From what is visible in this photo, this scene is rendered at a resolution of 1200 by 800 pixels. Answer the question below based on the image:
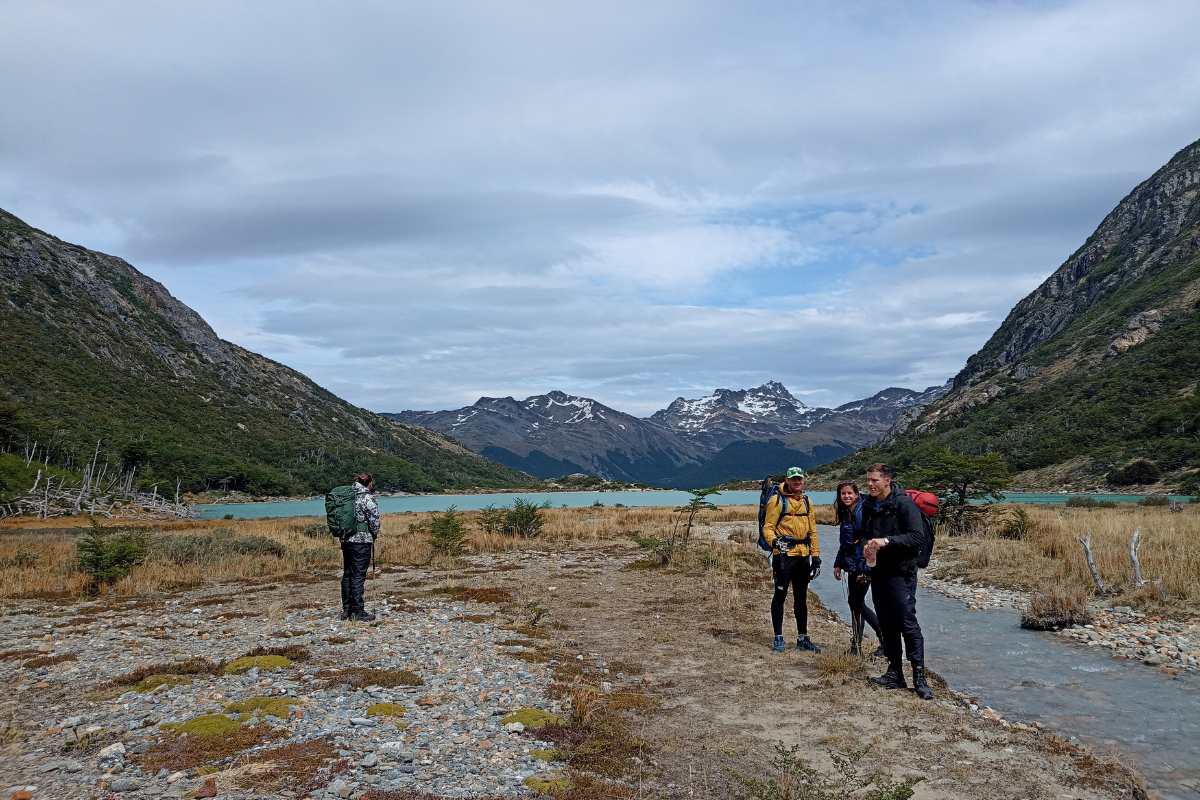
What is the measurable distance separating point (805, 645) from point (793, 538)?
180 centimetres

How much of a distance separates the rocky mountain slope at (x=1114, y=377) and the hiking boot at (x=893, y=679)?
2754 inches

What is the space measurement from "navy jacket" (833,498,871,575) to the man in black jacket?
0.30 meters

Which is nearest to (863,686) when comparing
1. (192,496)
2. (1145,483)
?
(1145,483)

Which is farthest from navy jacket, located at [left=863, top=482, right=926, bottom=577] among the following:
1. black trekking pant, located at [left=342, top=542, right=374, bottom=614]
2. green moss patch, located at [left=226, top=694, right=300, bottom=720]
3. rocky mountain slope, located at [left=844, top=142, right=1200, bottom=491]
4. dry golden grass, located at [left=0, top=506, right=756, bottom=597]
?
rocky mountain slope, located at [left=844, top=142, right=1200, bottom=491]

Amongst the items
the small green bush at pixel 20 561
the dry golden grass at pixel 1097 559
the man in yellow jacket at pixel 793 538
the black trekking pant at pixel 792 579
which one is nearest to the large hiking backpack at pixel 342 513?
the man in yellow jacket at pixel 793 538

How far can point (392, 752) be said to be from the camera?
5.91 meters

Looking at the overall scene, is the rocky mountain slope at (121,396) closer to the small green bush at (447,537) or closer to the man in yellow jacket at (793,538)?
the small green bush at (447,537)

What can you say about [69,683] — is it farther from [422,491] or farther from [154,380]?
[422,491]

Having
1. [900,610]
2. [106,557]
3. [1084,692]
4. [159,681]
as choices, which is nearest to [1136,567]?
[1084,692]

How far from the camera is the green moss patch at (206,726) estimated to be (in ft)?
20.5

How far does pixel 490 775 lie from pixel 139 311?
227 meters

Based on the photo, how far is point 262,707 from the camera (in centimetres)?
700

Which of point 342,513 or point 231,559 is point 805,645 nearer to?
point 342,513

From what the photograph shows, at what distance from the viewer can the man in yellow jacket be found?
9.77m
